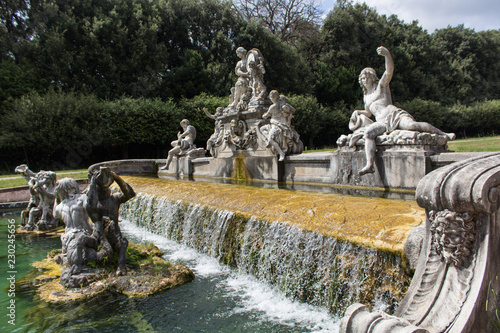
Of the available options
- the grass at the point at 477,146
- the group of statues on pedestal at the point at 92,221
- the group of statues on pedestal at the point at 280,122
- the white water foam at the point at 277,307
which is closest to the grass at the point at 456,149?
the grass at the point at 477,146

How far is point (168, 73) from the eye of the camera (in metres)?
27.0

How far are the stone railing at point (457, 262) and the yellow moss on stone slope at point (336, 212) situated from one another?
91 cm

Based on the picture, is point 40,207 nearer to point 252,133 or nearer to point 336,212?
point 252,133

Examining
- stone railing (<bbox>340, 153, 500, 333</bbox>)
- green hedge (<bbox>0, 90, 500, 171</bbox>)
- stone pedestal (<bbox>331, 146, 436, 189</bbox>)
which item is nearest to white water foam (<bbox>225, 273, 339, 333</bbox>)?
stone railing (<bbox>340, 153, 500, 333</bbox>)

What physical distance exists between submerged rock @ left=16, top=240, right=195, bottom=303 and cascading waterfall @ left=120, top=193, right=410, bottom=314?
0.91m

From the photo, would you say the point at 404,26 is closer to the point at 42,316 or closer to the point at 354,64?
the point at 354,64

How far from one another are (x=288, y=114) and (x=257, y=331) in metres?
6.61

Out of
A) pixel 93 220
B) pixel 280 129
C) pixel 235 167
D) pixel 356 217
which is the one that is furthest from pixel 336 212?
pixel 235 167

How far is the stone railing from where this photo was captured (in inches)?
87.7

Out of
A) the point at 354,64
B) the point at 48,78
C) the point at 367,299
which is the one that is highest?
the point at 354,64

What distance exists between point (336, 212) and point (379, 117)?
316cm

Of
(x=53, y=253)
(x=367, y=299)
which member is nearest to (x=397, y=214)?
(x=367, y=299)

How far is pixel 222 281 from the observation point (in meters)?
5.06

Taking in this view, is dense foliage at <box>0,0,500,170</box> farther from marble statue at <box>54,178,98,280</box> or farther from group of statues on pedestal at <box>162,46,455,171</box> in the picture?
marble statue at <box>54,178,98,280</box>
